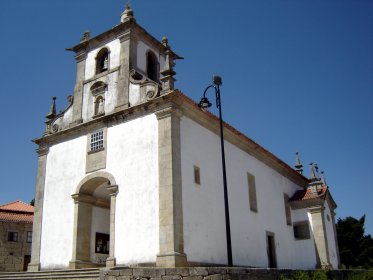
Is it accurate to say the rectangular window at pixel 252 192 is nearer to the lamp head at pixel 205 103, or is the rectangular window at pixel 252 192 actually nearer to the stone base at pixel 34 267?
the lamp head at pixel 205 103

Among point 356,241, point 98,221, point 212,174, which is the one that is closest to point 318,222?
point 212,174

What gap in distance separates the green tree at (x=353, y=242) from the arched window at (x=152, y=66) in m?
37.4

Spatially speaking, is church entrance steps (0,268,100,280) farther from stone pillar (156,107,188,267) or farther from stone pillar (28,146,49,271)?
stone pillar (156,107,188,267)

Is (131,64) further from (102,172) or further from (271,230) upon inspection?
(271,230)

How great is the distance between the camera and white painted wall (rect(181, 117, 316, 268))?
16391 millimetres

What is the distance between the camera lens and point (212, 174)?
1825 centimetres

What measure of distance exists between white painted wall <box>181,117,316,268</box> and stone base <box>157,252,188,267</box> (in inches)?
25.1

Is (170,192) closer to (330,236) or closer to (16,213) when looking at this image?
(330,236)

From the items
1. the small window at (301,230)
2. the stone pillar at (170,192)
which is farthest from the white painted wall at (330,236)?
the stone pillar at (170,192)

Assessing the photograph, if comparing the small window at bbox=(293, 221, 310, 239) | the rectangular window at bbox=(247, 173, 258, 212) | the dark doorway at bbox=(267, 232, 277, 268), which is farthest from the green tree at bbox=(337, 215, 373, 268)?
the rectangular window at bbox=(247, 173, 258, 212)

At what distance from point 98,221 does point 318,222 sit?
13.2m

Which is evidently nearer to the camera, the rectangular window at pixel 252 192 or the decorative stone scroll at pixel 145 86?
the decorative stone scroll at pixel 145 86

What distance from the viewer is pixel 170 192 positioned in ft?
50.1

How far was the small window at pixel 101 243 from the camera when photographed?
63.0ft
